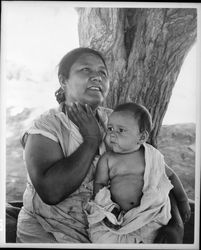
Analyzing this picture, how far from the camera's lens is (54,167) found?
2.14 m

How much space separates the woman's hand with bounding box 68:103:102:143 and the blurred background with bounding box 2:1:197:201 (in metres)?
0.11

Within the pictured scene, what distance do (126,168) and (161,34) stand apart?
0.73 metres

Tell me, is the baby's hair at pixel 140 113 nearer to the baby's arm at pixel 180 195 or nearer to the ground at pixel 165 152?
the ground at pixel 165 152

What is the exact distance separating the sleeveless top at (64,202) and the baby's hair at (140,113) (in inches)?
4.0

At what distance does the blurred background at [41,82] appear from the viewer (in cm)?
222

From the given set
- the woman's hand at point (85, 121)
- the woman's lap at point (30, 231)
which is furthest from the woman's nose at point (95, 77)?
the woman's lap at point (30, 231)

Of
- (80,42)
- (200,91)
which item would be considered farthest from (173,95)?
(80,42)

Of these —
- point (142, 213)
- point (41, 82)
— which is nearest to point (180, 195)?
point (142, 213)

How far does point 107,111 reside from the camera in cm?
222

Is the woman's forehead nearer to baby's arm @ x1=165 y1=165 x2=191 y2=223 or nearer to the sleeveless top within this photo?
the sleeveless top

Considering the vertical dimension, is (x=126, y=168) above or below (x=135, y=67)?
below

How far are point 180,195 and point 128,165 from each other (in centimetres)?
33

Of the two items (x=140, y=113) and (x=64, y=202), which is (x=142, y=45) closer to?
(x=140, y=113)

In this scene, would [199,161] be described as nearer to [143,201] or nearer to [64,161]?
[143,201]
